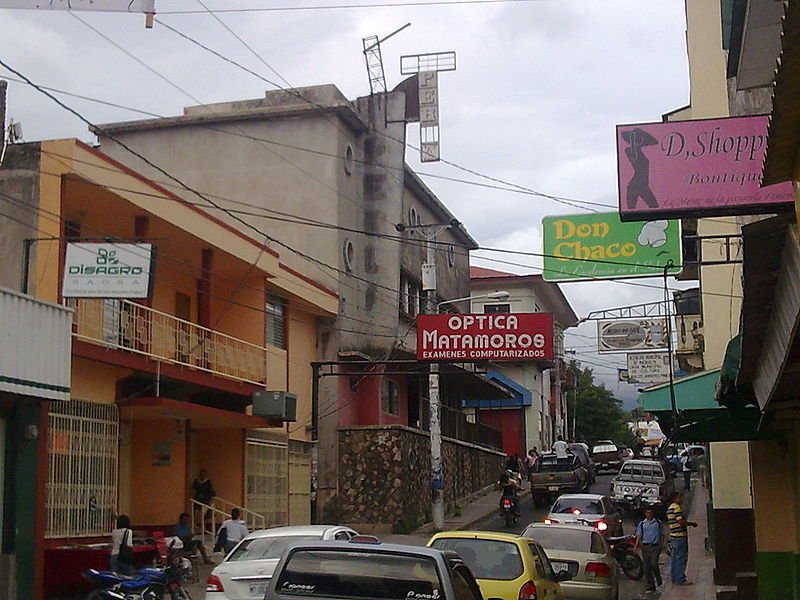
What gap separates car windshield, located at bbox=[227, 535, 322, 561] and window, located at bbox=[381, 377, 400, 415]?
21.6 meters

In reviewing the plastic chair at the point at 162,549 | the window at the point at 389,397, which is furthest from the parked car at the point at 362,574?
the window at the point at 389,397

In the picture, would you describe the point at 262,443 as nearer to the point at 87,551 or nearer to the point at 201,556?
the point at 201,556

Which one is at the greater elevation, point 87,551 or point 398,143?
point 398,143

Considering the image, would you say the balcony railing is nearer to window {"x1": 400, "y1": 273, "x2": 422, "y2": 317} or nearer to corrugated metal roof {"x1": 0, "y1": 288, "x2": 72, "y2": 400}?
corrugated metal roof {"x1": 0, "y1": 288, "x2": 72, "y2": 400}

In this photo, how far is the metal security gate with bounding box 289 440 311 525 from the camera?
3228cm

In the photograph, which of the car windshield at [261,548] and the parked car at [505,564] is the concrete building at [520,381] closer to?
the car windshield at [261,548]

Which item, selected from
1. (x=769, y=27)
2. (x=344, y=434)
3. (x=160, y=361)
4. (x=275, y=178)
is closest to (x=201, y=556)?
(x=160, y=361)

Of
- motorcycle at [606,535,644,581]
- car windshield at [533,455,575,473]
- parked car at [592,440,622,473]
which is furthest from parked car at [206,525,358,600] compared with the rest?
parked car at [592,440,622,473]

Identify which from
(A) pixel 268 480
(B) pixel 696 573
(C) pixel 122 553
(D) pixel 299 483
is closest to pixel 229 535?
(C) pixel 122 553

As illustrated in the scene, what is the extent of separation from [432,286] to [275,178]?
640cm

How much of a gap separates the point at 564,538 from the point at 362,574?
1003 cm

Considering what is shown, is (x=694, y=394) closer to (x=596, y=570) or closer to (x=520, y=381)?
(x=596, y=570)

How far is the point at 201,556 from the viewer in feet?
80.8

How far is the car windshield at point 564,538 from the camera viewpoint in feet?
59.9
